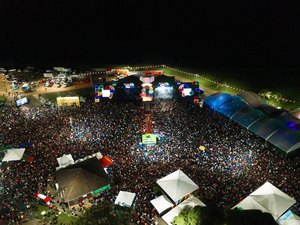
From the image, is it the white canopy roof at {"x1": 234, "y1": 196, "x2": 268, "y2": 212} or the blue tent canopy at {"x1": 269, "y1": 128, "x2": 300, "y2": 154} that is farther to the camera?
the blue tent canopy at {"x1": 269, "y1": 128, "x2": 300, "y2": 154}

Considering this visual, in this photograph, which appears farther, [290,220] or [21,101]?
[21,101]

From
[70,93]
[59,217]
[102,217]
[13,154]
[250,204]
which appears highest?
[102,217]

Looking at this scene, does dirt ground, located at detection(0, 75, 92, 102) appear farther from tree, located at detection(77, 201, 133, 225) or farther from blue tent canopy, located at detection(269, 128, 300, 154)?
blue tent canopy, located at detection(269, 128, 300, 154)

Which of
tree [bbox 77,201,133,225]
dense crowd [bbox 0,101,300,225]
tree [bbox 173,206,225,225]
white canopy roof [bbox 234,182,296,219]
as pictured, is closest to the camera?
tree [bbox 173,206,225,225]

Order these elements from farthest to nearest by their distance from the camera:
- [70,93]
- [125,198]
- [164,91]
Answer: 1. [70,93]
2. [164,91]
3. [125,198]

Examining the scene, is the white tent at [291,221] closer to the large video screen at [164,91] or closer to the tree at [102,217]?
the tree at [102,217]

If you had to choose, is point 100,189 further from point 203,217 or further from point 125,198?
point 203,217

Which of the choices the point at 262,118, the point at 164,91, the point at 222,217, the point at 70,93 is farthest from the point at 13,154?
the point at 262,118

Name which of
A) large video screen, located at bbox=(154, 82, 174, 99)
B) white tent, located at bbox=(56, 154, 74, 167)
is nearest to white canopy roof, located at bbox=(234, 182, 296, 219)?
white tent, located at bbox=(56, 154, 74, 167)
